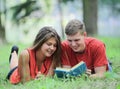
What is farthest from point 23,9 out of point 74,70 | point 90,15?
point 74,70

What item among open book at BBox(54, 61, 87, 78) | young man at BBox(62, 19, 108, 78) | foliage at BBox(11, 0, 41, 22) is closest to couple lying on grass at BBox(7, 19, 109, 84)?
young man at BBox(62, 19, 108, 78)

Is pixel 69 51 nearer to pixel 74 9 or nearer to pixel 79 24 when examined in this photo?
pixel 79 24

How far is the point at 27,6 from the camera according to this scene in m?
19.9

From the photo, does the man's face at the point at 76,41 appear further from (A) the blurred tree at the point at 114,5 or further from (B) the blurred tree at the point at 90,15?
(A) the blurred tree at the point at 114,5

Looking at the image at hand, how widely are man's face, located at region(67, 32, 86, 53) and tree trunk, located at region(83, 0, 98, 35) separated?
31.4ft

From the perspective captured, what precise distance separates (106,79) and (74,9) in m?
24.6

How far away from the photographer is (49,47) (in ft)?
24.7

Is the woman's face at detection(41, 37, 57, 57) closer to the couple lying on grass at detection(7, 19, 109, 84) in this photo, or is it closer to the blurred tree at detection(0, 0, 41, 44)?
the couple lying on grass at detection(7, 19, 109, 84)

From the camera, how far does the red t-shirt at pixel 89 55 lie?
24.6 ft

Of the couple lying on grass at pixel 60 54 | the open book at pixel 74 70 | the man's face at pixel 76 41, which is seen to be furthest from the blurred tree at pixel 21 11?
the open book at pixel 74 70

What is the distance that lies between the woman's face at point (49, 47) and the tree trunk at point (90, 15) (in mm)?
9506

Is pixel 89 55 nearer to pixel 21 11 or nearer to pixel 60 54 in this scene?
pixel 60 54

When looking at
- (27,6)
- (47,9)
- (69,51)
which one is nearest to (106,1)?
(47,9)

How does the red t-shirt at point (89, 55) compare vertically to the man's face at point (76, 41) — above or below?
below
